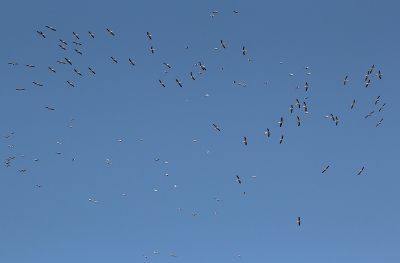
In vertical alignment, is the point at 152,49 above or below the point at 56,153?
above

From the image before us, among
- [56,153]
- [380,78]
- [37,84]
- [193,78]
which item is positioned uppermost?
[380,78]

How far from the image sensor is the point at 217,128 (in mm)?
120000

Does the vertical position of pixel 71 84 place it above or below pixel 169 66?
below

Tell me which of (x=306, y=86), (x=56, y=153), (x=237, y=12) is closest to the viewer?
(x=237, y=12)

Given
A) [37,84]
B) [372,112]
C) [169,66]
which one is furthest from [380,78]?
[37,84]

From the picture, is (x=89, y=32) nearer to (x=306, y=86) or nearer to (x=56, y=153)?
(x=56, y=153)

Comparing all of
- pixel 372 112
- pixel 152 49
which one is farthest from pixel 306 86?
pixel 152 49

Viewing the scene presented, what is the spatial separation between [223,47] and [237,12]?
21.3 ft

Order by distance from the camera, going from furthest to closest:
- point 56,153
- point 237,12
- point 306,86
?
point 56,153, point 306,86, point 237,12

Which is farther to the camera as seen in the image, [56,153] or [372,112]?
[56,153]

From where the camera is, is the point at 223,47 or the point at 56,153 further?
the point at 56,153

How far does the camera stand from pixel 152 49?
116 metres

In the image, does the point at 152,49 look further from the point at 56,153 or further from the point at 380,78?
the point at 380,78

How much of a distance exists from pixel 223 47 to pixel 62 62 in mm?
27915
